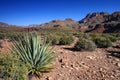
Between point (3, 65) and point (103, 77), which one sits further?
point (103, 77)

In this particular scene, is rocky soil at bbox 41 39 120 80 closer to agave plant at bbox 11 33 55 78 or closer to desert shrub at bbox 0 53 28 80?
agave plant at bbox 11 33 55 78

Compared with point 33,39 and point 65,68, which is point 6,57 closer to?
point 33,39

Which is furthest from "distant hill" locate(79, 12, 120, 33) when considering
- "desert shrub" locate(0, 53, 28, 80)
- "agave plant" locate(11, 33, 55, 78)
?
"desert shrub" locate(0, 53, 28, 80)

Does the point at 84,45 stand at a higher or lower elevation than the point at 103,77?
higher

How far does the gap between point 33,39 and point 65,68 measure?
6.27 ft

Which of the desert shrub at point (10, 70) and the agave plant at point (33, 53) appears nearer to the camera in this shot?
the desert shrub at point (10, 70)

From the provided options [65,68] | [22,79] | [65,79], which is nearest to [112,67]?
[65,68]

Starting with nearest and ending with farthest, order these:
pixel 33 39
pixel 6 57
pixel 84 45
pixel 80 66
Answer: pixel 6 57 → pixel 33 39 → pixel 80 66 → pixel 84 45

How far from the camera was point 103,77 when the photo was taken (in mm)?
5227

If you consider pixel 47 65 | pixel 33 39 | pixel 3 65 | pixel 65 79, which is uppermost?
pixel 33 39

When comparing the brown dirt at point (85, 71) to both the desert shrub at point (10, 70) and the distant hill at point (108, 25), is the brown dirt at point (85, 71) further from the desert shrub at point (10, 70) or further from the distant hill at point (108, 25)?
the distant hill at point (108, 25)

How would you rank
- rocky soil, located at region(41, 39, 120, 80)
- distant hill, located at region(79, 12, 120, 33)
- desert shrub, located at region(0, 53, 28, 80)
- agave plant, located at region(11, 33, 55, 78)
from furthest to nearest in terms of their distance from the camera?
distant hill, located at region(79, 12, 120, 33)
rocky soil, located at region(41, 39, 120, 80)
agave plant, located at region(11, 33, 55, 78)
desert shrub, located at region(0, 53, 28, 80)

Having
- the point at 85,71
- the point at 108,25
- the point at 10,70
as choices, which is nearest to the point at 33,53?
the point at 10,70

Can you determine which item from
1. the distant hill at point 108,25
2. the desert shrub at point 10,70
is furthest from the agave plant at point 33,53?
the distant hill at point 108,25
